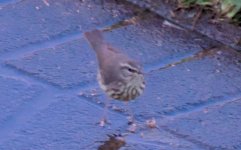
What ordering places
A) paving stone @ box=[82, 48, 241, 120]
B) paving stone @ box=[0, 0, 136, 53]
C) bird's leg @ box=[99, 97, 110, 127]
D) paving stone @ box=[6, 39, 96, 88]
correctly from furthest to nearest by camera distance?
1. paving stone @ box=[0, 0, 136, 53]
2. paving stone @ box=[6, 39, 96, 88]
3. paving stone @ box=[82, 48, 241, 120]
4. bird's leg @ box=[99, 97, 110, 127]

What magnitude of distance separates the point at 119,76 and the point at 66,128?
1.69 feet

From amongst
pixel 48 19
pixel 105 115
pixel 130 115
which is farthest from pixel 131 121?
pixel 48 19

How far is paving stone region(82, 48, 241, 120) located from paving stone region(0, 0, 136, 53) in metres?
0.82

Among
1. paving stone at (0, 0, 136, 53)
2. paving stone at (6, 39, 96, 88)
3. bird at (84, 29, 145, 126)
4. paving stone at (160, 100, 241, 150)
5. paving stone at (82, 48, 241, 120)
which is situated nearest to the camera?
bird at (84, 29, 145, 126)

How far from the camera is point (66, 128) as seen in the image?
5.96 metres

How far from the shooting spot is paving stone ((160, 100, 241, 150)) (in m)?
5.84

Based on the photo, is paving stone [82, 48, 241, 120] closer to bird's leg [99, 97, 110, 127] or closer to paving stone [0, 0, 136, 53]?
bird's leg [99, 97, 110, 127]

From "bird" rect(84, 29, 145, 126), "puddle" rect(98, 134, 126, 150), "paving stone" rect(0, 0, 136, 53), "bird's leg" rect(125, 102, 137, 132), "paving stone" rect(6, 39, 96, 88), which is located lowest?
"puddle" rect(98, 134, 126, 150)

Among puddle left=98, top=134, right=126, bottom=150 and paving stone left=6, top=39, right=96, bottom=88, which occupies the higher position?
paving stone left=6, top=39, right=96, bottom=88

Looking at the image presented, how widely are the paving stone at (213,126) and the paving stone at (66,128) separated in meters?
0.37

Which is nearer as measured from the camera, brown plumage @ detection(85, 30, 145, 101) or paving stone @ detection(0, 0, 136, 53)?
brown plumage @ detection(85, 30, 145, 101)

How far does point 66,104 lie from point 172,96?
2.34 ft

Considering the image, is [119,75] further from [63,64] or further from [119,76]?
[63,64]

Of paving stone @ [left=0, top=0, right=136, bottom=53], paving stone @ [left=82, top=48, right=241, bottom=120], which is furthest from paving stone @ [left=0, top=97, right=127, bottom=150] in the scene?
paving stone @ [left=0, top=0, right=136, bottom=53]
